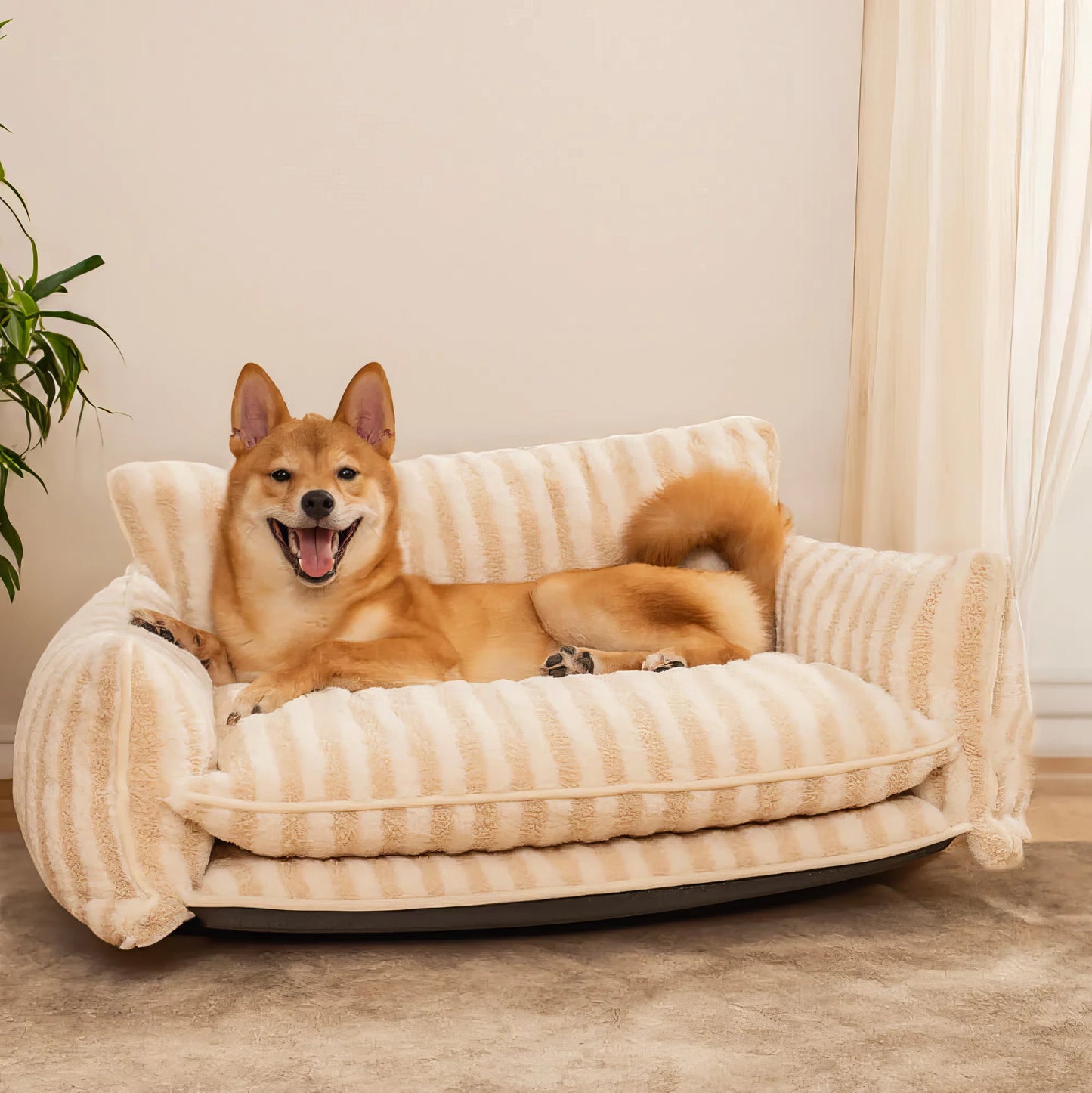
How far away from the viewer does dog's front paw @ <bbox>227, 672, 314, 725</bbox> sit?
5.34 feet

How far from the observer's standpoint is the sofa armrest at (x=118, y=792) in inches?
54.4

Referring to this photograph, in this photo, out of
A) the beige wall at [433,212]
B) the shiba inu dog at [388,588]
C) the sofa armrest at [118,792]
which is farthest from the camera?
the beige wall at [433,212]

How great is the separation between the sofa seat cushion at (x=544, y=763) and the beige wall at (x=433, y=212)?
1459 mm

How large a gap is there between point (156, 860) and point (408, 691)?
452 mm

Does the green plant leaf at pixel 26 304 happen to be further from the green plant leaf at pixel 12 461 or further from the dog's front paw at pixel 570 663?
the dog's front paw at pixel 570 663

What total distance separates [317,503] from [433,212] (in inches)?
51.9

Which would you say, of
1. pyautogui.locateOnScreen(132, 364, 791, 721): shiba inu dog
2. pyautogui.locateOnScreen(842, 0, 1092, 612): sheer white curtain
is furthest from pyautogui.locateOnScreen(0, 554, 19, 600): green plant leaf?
pyautogui.locateOnScreen(842, 0, 1092, 612): sheer white curtain

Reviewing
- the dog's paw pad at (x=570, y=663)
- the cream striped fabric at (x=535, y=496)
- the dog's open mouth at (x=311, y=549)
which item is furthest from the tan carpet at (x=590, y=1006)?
the cream striped fabric at (x=535, y=496)

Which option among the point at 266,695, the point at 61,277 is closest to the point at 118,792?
the point at 266,695

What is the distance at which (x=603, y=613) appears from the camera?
2.02 m

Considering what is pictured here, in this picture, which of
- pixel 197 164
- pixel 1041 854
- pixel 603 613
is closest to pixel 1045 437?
pixel 1041 854

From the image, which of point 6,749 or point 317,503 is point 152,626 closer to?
point 317,503

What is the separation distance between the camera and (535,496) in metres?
2.32

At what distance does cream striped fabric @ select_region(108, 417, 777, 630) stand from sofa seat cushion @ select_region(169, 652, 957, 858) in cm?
67
